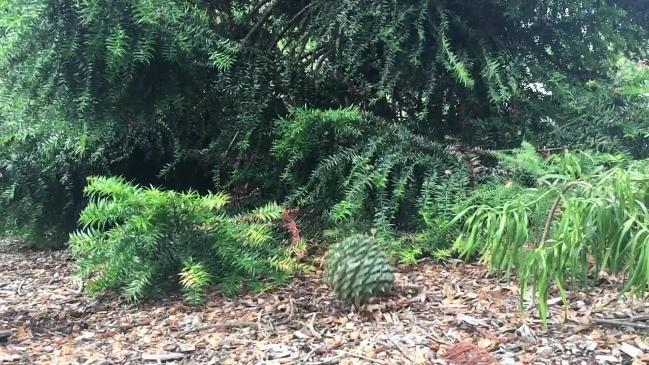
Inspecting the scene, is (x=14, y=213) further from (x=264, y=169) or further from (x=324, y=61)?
(x=324, y=61)

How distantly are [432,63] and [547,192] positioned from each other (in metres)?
2.04

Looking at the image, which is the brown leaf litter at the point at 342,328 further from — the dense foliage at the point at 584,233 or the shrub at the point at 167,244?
the dense foliage at the point at 584,233

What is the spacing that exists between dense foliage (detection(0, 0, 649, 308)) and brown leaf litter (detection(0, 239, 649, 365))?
34 centimetres

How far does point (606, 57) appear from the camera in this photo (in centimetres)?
452

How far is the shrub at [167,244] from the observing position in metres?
3.20

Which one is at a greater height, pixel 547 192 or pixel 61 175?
pixel 547 192

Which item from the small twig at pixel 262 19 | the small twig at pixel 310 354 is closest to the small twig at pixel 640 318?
the small twig at pixel 310 354

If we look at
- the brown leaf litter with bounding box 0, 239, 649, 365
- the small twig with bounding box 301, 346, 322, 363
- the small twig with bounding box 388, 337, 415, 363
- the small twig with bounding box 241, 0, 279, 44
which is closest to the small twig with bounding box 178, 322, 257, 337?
the brown leaf litter with bounding box 0, 239, 649, 365

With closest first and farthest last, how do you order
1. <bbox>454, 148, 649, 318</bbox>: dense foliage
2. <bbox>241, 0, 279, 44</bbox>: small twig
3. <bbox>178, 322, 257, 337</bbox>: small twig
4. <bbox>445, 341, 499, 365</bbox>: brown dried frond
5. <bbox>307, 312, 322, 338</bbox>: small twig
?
<bbox>454, 148, 649, 318</bbox>: dense foliage
<bbox>445, 341, 499, 365</bbox>: brown dried frond
<bbox>307, 312, 322, 338</bbox>: small twig
<bbox>178, 322, 257, 337</bbox>: small twig
<bbox>241, 0, 279, 44</bbox>: small twig

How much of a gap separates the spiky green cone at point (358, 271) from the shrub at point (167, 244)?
43 cm

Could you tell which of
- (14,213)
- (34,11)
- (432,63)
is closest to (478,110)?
(432,63)

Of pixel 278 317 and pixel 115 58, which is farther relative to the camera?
pixel 115 58

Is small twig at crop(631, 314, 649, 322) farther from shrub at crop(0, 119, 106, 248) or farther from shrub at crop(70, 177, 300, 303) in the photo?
→ shrub at crop(0, 119, 106, 248)

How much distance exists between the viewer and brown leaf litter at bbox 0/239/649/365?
2504 millimetres
